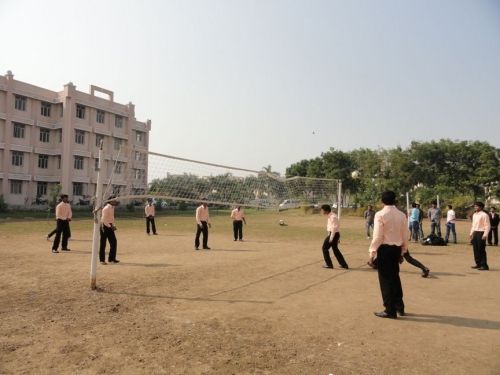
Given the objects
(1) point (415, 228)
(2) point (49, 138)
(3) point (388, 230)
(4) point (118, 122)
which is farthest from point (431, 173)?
(3) point (388, 230)

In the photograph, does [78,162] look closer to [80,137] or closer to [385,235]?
[80,137]

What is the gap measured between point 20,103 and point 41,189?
9.46m

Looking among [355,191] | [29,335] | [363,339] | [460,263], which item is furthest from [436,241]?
[355,191]

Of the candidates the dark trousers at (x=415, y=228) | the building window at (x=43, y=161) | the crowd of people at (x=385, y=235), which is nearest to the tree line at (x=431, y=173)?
the dark trousers at (x=415, y=228)

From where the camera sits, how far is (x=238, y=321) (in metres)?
5.77

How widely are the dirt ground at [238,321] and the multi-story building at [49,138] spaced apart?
31.8 metres

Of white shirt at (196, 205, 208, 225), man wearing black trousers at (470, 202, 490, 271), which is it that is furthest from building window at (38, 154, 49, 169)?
man wearing black trousers at (470, 202, 490, 271)

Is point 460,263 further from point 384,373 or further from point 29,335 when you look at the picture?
→ point 29,335

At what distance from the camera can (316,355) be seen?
15.0 feet

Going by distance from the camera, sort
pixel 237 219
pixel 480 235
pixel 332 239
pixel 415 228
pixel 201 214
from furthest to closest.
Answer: pixel 415 228 → pixel 237 219 → pixel 201 214 → pixel 480 235 → pixel 332 239

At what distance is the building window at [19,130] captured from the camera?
40781 mm

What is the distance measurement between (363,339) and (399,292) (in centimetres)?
141

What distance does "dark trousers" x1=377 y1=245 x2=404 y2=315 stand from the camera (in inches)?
237

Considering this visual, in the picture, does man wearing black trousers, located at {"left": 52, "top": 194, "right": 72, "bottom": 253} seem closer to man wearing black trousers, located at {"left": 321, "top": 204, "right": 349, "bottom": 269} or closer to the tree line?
man wearing black trousers, located at {"left": 321, "top": 204, "right": 349, "bottom": 269}
